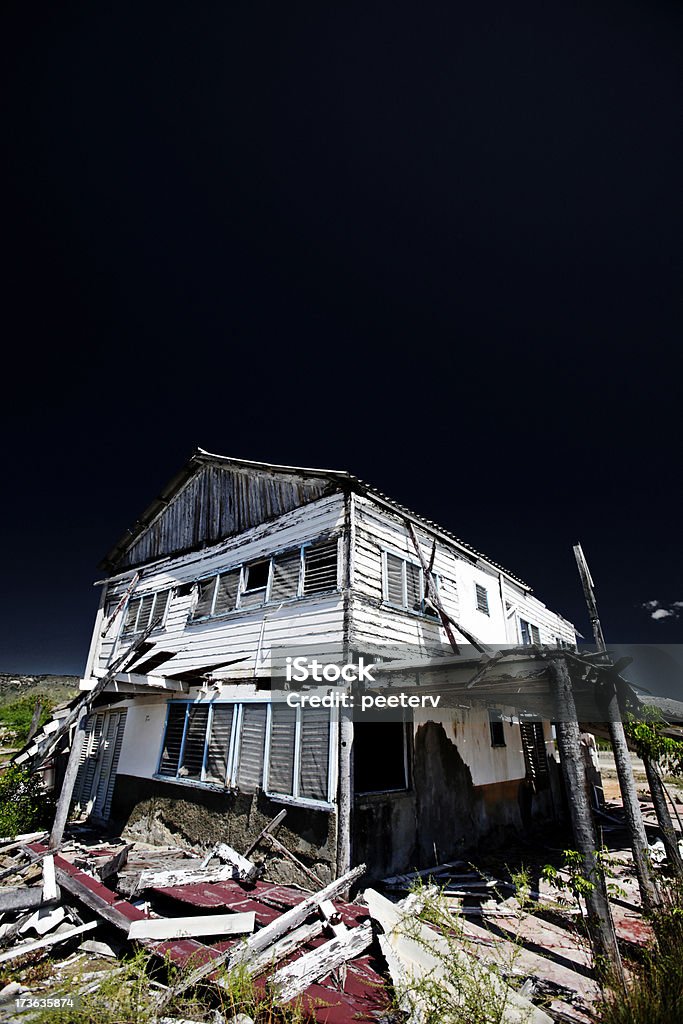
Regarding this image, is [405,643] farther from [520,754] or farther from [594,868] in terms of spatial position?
[520,754]

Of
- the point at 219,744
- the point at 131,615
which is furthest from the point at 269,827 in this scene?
the point at 131,615

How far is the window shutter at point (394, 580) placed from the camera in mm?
11477

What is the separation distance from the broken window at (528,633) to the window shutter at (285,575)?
32.8 ft

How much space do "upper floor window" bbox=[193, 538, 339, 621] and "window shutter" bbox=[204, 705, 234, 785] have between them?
2598 millimetres

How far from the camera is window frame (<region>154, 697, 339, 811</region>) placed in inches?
354

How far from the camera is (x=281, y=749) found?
9.88 m

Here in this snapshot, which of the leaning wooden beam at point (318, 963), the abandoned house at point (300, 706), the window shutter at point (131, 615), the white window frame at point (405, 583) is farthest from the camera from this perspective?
the window shutter at point (131, 615)

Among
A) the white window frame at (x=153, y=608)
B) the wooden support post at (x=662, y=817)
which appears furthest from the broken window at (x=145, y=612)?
the wooden support post at (x=662, y=817)

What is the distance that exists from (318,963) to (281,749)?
420cm

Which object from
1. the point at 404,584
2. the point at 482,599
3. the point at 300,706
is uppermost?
→ the point at 482,599

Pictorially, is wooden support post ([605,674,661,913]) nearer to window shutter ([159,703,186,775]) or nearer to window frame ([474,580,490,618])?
window frame ([474,580,490,618])

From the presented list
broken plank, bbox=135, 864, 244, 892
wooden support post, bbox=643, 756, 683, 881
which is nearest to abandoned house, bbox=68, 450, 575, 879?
broken plank, bbox=135, 864, 244, 892

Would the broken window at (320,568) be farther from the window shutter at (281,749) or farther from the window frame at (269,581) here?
the window shutter at (281,749)

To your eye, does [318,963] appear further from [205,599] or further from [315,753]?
[205,599]
